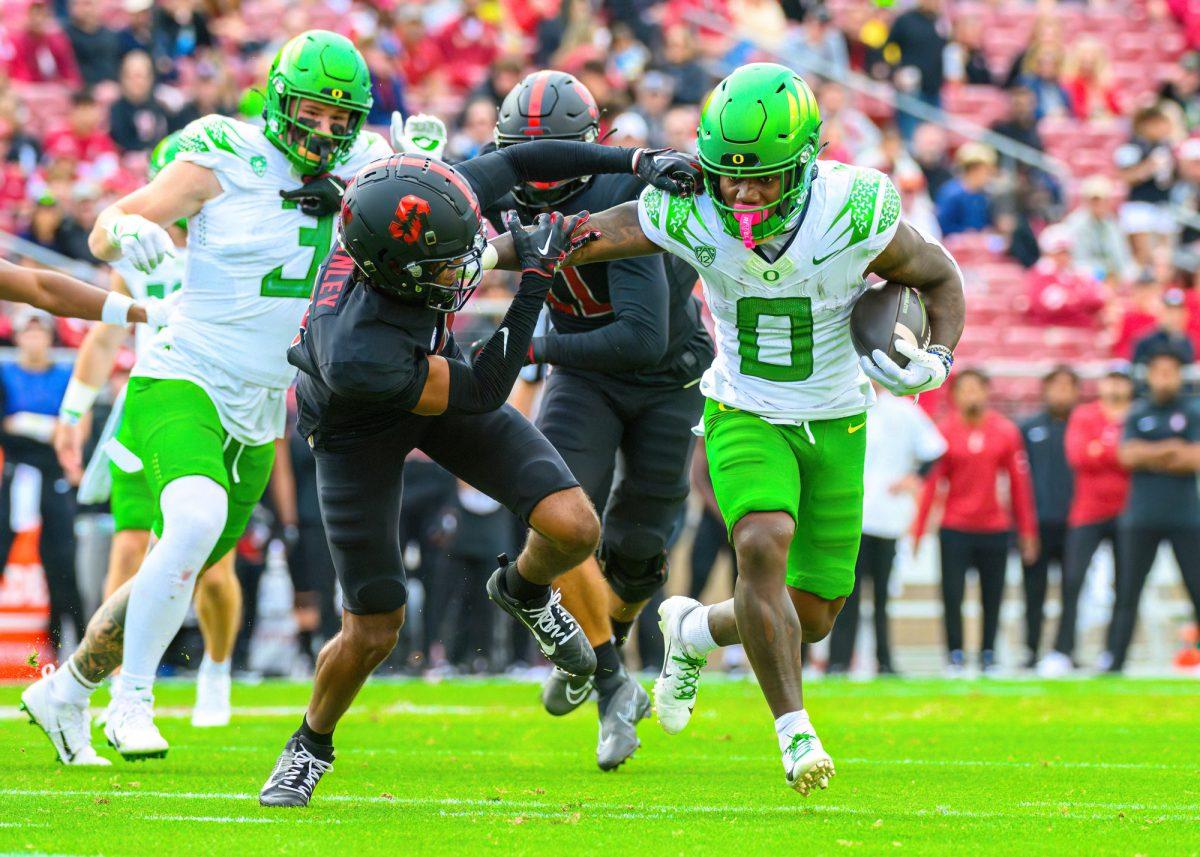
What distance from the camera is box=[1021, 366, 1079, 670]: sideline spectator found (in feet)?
39.5

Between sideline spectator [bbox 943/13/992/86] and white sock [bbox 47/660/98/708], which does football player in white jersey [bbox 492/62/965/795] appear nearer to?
white sock [bbox 47/660/98/708]

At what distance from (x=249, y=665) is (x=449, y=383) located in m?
7.22

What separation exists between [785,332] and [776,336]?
0.03 m

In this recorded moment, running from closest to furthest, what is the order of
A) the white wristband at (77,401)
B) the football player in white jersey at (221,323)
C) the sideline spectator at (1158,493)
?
the football player in white jersey at (221,323), the white wristband at (77,401), the sideline spectator at (1158,493)

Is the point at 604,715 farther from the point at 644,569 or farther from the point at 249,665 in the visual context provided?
the point at 249,665

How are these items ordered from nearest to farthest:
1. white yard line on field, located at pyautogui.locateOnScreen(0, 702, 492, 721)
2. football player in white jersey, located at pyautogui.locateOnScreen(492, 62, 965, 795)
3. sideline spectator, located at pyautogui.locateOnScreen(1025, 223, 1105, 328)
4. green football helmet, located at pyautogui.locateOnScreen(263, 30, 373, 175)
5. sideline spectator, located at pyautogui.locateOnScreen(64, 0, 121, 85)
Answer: football player in white jersey, located at pyautogui.locateOnScreen(492, 62, 965, 795) < green football helmet, located at pyautogui.locateOnScreen(263, 30, 373, 175) < white yard line on field, located at pyautogui.locateOnScreen(0, 702, 492, 721) < sideline spectator, located at pyautogui.locateOnScreen(1025, 223, 1105, 328) < sideline spectator, located at pyautogui.locateOnScreen(64, 0, 121, 85)

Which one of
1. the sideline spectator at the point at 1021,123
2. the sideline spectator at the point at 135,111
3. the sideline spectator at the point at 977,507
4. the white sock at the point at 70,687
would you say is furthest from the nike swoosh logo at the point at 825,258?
the sideline spectator at the point at 1021,123

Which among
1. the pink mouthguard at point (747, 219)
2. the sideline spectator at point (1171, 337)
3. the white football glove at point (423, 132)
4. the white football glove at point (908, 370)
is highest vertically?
the white football glove at point (423, 132)

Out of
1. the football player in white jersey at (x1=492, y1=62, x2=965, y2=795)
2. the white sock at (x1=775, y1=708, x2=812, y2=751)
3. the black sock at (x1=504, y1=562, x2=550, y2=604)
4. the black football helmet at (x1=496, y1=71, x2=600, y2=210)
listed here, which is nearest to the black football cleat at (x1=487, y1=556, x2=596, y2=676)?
the black sock at (x1=504, y1=562, x2=550, y2=604)

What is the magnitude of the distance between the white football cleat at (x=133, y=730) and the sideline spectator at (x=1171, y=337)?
753 cm

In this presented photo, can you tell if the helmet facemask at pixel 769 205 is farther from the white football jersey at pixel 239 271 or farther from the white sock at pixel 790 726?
the white football jersey at pixel 239 271

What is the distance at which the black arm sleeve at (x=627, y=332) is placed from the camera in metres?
6.46

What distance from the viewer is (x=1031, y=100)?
17.0 meters

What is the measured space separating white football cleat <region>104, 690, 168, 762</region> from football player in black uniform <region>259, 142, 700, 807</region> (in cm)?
108
